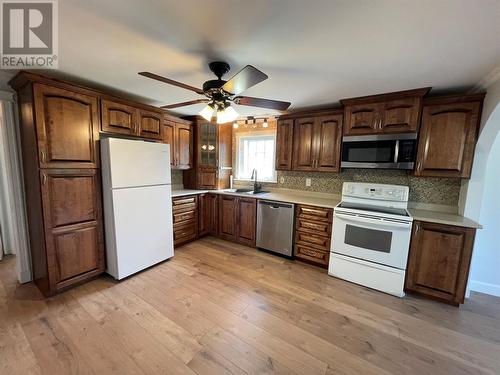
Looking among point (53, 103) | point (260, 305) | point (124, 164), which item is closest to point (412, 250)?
point (260, 305)

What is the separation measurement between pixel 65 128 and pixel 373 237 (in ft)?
11.6

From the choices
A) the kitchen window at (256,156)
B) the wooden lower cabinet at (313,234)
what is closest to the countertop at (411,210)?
the wooden lower cabinet at (313,234)

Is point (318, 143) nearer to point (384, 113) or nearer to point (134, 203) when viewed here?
point (384, 113)

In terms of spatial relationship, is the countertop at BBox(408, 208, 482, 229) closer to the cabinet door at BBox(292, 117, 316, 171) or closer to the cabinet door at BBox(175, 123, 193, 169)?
the cabinet door at BBox(292, 117, 316, 171)

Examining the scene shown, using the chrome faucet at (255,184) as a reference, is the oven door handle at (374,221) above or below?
below

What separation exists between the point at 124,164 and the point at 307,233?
99.9 inches

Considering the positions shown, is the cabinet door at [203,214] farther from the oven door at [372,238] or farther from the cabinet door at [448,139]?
the cabinet door at [448,139]

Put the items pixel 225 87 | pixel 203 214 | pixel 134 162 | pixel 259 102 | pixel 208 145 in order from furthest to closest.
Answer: pixel 208 145 → pixel 203 214 → pixel 134 162 → pixel 259 102 → pixel 225 87

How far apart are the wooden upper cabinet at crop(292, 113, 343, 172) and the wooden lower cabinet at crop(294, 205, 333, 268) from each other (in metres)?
0.66

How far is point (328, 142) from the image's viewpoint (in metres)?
2.95

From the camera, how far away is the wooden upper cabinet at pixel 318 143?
289cm

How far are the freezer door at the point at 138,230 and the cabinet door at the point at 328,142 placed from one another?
2264 mm

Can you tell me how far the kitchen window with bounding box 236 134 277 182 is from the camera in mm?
3921

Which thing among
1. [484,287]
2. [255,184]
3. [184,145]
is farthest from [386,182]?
[184,145]
